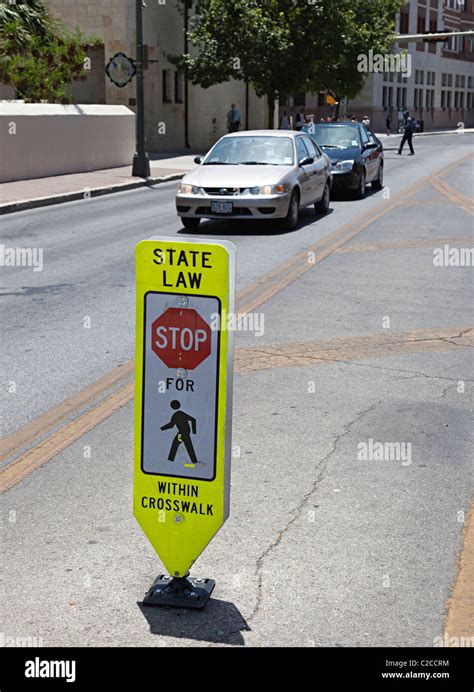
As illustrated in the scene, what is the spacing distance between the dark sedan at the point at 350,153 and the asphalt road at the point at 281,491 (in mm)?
11298

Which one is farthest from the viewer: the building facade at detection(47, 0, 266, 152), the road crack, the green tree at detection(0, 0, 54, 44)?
the building facade at detection(47, 0, 266, 152)

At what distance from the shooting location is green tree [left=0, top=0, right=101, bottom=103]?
28.0 meters

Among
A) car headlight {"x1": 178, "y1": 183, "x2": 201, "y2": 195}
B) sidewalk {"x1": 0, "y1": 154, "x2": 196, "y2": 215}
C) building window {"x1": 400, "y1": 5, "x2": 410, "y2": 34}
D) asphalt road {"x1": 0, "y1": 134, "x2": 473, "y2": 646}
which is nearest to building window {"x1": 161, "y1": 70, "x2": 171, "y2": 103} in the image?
sidewalk {"x1": 0, "y1": 154, "x2": 196, "y2": 215}

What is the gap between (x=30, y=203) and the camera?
71.8 feet

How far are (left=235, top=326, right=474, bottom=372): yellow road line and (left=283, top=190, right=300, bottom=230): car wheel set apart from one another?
7889mm

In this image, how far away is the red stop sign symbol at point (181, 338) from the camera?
13.7 feet

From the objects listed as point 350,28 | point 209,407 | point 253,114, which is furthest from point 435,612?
point 253,114

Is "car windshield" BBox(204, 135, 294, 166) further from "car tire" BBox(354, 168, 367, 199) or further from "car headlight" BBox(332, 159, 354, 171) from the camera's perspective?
"car tire" BBox(354, 168, 367, 199)

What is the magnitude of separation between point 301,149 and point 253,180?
218 centimetres

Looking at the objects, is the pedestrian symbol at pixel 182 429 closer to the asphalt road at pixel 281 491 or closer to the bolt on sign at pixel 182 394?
the bolt on sign at pixel 182 394

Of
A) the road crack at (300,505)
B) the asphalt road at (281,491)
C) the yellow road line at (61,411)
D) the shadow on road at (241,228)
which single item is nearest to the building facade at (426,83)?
the shadow on road at (241,228)

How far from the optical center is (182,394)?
14.1ft

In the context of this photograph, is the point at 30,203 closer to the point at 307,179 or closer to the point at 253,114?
the point at 307,179
